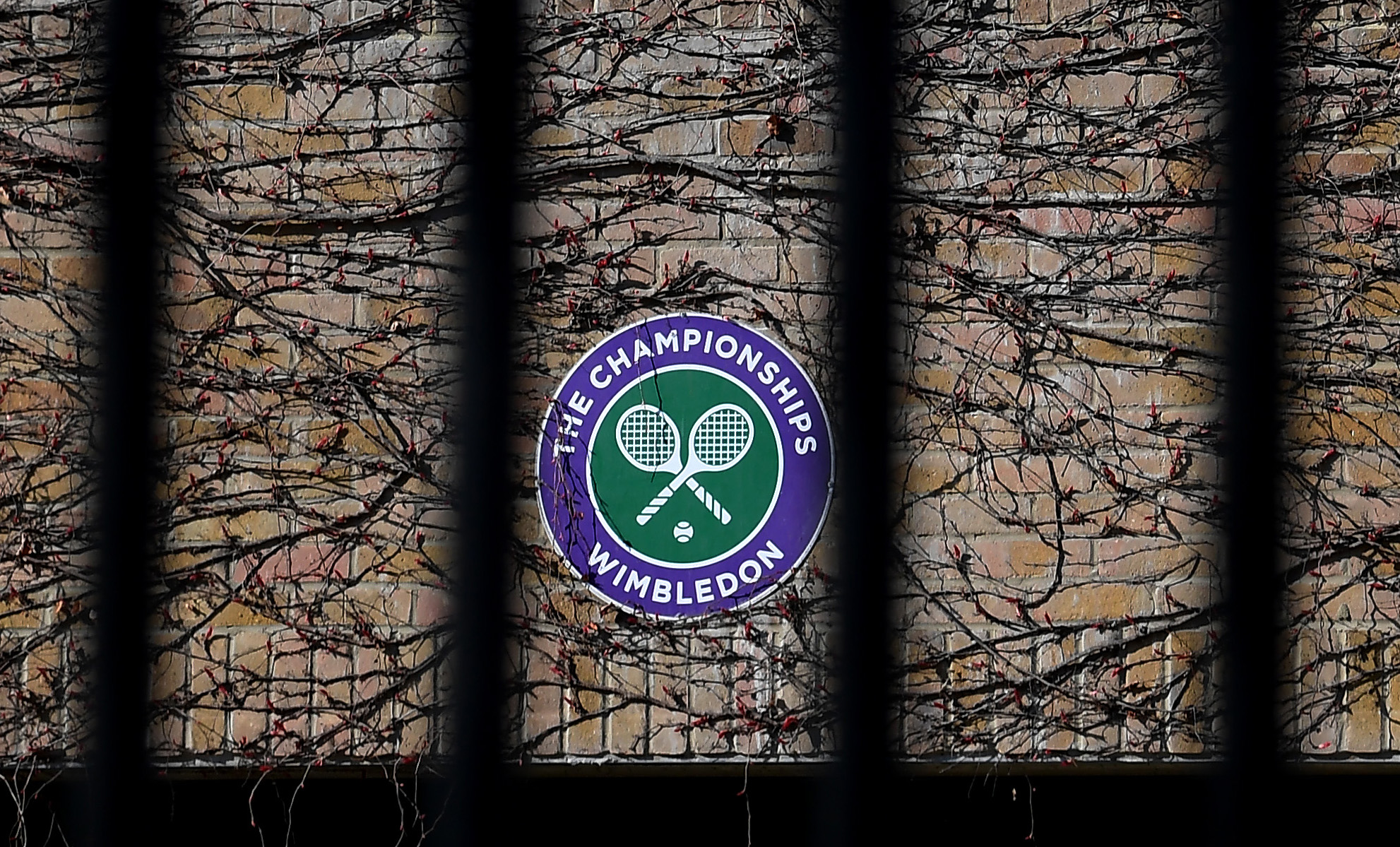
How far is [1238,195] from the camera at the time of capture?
84 centimetres

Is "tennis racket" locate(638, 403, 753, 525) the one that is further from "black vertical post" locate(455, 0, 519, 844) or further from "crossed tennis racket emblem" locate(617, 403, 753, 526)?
"black vertical post" locate(455, 0, 519, 844)

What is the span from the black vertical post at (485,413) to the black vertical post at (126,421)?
24cm

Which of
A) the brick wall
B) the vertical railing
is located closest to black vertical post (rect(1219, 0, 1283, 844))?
the vertical railing

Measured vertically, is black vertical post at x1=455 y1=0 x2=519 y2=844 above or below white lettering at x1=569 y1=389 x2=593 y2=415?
below

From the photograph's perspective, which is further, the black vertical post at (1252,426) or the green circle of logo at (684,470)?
the green circle of logo at (684,470)

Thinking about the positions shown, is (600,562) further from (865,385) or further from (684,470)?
(865,385)

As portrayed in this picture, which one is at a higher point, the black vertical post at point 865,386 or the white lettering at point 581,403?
the white lettering at point 581,403

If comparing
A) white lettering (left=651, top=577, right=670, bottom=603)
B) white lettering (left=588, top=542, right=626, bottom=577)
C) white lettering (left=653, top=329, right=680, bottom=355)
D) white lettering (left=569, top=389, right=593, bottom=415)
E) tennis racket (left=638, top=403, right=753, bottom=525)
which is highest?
white lettering (left=653, top=329, right=680, bottom=355)

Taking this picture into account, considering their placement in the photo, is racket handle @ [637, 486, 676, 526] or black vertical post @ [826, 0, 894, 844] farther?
racket handle @ [637, 486, 676, 526]

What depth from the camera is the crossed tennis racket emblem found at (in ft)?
6.64

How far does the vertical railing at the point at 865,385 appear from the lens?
2.75 feet

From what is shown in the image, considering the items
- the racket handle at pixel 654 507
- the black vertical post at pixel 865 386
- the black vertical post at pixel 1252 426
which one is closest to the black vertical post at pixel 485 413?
the black vertical post at pixel 865 386

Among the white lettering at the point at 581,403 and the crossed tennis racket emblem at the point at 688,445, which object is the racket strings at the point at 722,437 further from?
the white lettering at the point at 581,403

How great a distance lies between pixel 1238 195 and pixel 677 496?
1.29m
